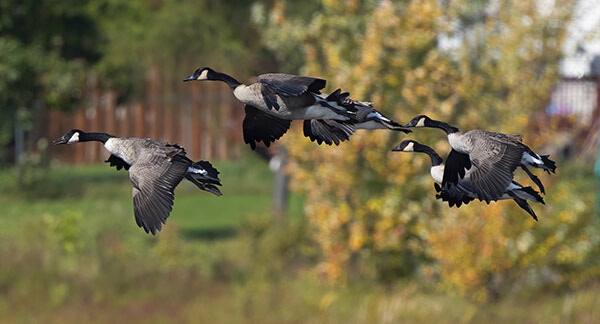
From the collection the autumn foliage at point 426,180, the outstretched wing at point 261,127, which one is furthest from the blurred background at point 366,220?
the outstretched wing at point 261,127

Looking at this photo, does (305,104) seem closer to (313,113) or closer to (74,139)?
(313,113)

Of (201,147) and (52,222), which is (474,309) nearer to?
(52,222)

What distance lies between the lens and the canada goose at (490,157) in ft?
8.65

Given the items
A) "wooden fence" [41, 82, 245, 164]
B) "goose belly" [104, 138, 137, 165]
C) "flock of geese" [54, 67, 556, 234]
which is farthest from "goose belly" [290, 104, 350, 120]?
"wooden fence" [41, 82, 245, 164]

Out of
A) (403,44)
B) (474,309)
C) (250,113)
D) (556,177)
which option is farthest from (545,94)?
(250,113)

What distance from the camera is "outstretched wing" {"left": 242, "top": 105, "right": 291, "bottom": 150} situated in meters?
3.42

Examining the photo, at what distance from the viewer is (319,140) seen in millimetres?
3141

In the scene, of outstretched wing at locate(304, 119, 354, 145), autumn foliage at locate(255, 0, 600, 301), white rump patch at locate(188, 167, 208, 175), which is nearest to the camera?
white rump patch at locate(188, 167, 208, 175)

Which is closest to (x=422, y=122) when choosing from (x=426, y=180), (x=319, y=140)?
(x=319, y=140)

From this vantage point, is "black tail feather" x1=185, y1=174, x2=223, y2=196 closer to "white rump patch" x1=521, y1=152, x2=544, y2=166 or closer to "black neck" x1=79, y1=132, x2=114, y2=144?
"black neck" x1=79, y1=132, x2=114, y2=144

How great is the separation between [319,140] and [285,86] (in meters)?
0.45

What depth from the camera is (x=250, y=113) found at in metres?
3.47

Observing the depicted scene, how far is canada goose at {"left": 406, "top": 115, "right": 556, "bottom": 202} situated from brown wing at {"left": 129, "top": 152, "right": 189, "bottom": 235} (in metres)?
0.78

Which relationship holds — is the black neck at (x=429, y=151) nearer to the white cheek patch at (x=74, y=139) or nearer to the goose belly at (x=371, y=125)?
the goose belly at (x=371, y=125)
